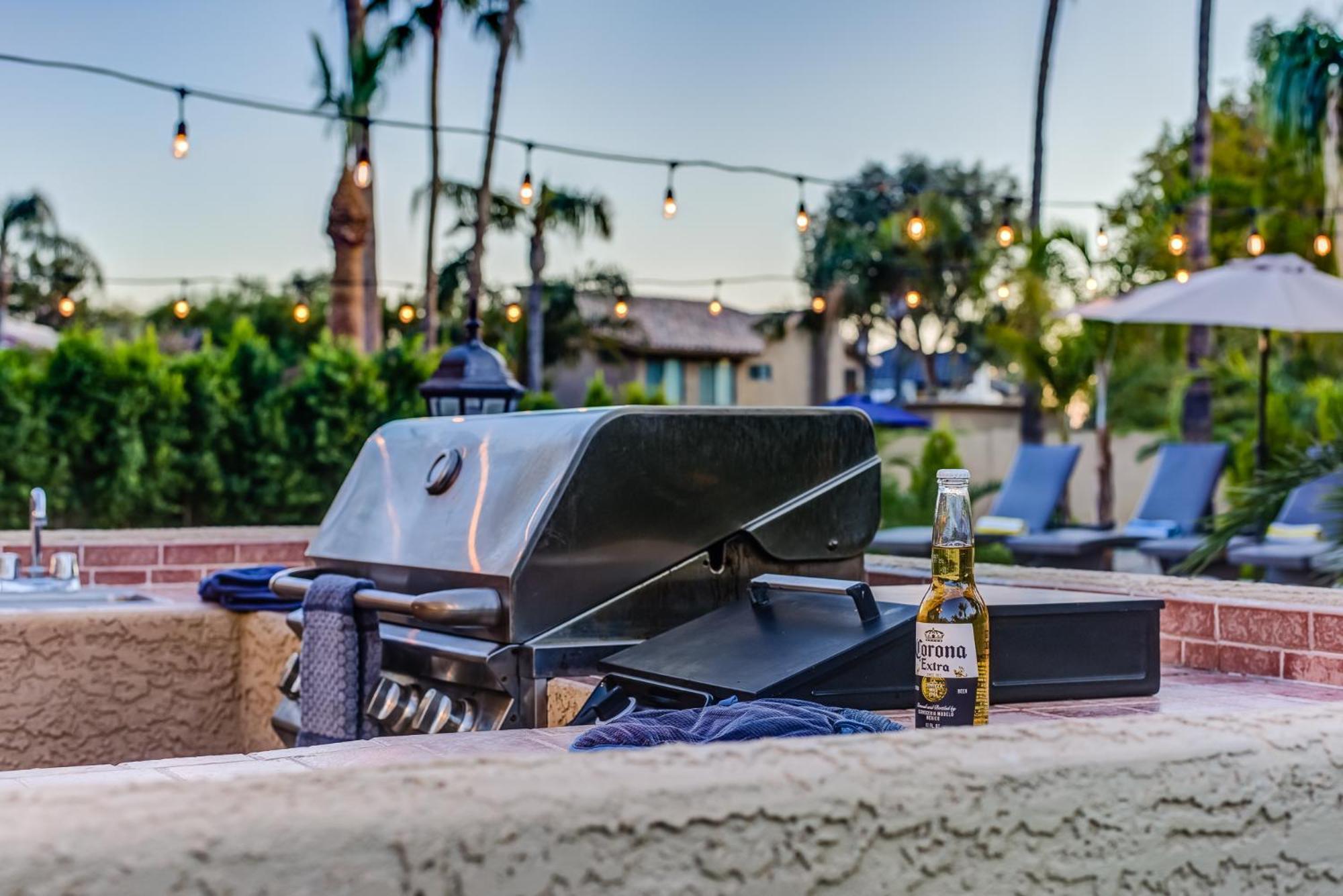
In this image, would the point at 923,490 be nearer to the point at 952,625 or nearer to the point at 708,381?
the point at 952,625

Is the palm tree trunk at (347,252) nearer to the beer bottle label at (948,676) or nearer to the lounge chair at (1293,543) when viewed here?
the lounge chair at (1293,543)

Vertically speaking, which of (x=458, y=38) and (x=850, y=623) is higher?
(x=458, y=38)

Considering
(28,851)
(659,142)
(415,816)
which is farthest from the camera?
(659,142)

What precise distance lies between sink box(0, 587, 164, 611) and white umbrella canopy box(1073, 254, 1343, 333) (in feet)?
24.4

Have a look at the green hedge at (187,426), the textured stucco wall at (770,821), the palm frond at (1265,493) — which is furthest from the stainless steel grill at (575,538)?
the green hedge at (187,426)

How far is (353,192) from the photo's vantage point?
16.8 m

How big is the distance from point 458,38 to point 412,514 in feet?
65.5

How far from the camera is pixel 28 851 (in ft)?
2.90

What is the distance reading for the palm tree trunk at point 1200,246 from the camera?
53.7ft

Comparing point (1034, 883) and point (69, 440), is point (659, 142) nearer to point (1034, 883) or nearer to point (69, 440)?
point (69, 440)

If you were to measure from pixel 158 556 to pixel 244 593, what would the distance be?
3.98 ft

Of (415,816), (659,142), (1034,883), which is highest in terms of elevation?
(659,142)

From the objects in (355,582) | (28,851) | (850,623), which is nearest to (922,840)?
(28,851)

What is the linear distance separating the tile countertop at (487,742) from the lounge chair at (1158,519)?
25.6 ft
